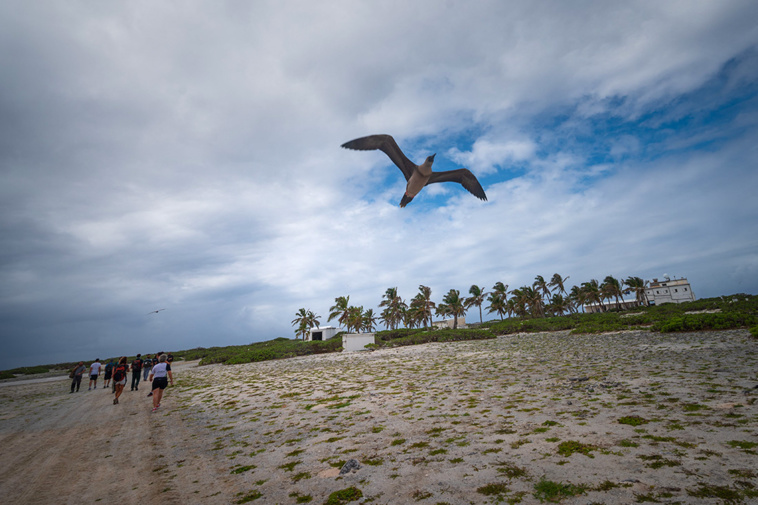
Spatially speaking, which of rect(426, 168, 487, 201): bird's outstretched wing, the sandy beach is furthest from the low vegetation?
rect(426, 168, 487, 201): bird's outstretched wing

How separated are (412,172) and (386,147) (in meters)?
1.31

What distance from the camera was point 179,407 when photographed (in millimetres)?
11203

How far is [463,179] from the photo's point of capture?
12.8 m

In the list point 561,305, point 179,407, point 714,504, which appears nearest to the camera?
point 714,504

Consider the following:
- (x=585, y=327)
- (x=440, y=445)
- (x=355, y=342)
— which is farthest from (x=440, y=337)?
(x=440, y=445)

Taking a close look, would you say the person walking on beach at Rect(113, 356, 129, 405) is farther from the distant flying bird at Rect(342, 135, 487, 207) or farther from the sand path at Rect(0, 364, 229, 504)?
the distant flying bird at Rect(342, 135, 487, 207)

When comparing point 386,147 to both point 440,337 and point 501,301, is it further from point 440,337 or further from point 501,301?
point 501,301

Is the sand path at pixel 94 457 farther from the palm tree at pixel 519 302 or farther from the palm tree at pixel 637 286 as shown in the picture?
the palm tree at pixel 637 286

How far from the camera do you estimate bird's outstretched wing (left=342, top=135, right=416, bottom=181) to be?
10.8 metres

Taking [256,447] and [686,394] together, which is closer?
[256,447]

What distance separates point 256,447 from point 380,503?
144 inches

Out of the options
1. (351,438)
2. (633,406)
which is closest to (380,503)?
(351,438)

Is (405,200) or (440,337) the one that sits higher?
(405,200)

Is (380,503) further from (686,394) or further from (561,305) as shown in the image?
(561,305)
